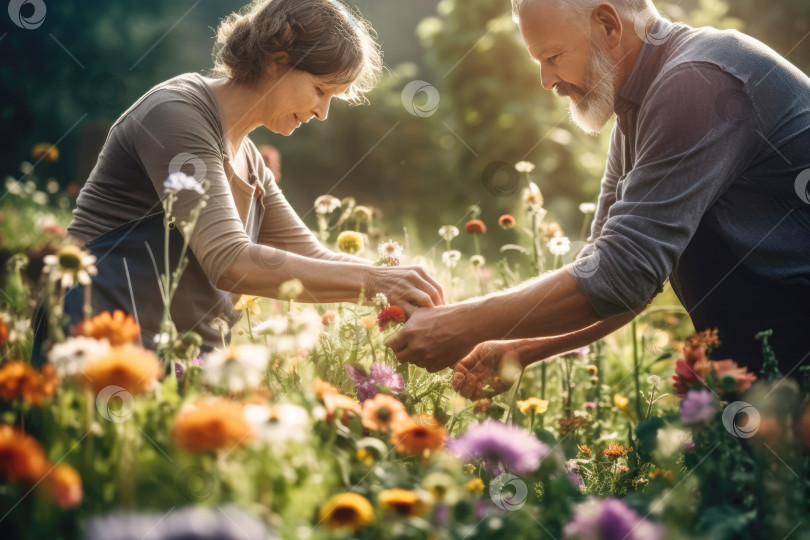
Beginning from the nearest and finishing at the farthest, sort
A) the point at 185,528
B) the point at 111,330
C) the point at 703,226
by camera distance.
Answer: the point at 185,528, the point at 111,330, the point at 703,226

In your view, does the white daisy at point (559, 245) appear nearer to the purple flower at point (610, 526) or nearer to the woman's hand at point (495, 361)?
the woman's hand at point (495, 361)

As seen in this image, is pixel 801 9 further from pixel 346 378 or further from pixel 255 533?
pixel 255 533

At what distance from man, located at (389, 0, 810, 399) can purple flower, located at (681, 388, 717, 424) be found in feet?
1.94

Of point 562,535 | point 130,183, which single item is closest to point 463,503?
point 562,535

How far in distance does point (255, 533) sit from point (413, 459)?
70 cm

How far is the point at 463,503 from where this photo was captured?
2.94ft

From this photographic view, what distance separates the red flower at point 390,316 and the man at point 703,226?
36 millimetres

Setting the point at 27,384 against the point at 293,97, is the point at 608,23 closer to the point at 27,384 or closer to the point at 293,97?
the point at 293,97

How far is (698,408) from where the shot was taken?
3.61 feet

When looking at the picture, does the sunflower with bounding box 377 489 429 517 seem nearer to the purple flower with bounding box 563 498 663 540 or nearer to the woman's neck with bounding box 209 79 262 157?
the purple flower with bounding box 563 498 663 540

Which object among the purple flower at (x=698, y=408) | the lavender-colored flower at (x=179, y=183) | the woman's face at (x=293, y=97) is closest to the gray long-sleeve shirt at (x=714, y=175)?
the purple flower at (x=698, y=408)

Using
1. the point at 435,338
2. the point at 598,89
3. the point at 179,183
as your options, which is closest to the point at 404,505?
the point at 179,183

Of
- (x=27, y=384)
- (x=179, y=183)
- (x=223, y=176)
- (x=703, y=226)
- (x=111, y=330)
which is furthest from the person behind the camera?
(x=223, y=176)

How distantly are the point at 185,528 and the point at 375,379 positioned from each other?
104 centimetres
